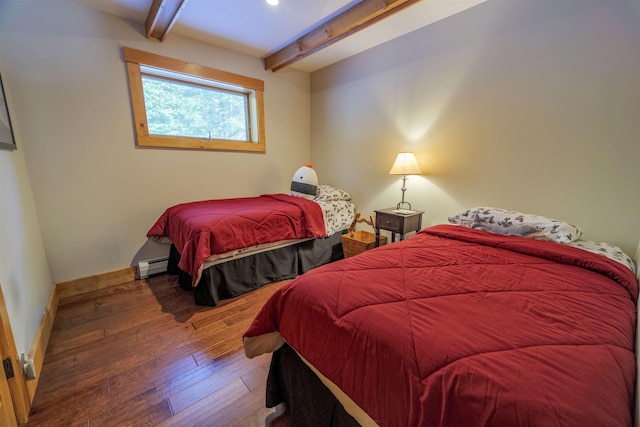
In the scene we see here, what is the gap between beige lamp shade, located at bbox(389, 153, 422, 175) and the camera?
7.77ft

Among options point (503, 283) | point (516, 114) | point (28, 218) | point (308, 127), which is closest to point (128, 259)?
point (28, 218)

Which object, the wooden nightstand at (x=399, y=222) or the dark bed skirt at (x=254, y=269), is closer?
the dark bed skirt at (x=254, y=269)

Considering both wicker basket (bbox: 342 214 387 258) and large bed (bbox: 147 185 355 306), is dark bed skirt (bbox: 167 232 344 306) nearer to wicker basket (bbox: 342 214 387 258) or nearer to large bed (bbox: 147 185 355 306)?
large bed (bbox: 147 185 355 306)

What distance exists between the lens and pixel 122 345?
5.27 ft

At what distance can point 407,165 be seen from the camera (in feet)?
7.84

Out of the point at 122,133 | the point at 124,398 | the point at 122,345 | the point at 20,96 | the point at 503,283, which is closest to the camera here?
the point at 503,283

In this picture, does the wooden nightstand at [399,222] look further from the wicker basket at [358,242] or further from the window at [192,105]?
the window at [192,105]

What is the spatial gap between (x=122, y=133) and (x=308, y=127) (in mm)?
2215

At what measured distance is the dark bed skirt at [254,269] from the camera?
2.04 metres

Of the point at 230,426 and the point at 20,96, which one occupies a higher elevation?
the point at 20,96

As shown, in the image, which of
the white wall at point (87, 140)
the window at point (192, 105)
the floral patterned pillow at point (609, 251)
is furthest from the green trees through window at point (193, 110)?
the floral patterned pillow at point (609, 251)

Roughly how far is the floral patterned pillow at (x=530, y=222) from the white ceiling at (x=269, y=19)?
5.42 feet

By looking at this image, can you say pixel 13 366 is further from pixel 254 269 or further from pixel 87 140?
pixel 87 140

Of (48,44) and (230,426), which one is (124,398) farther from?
(48,44)
